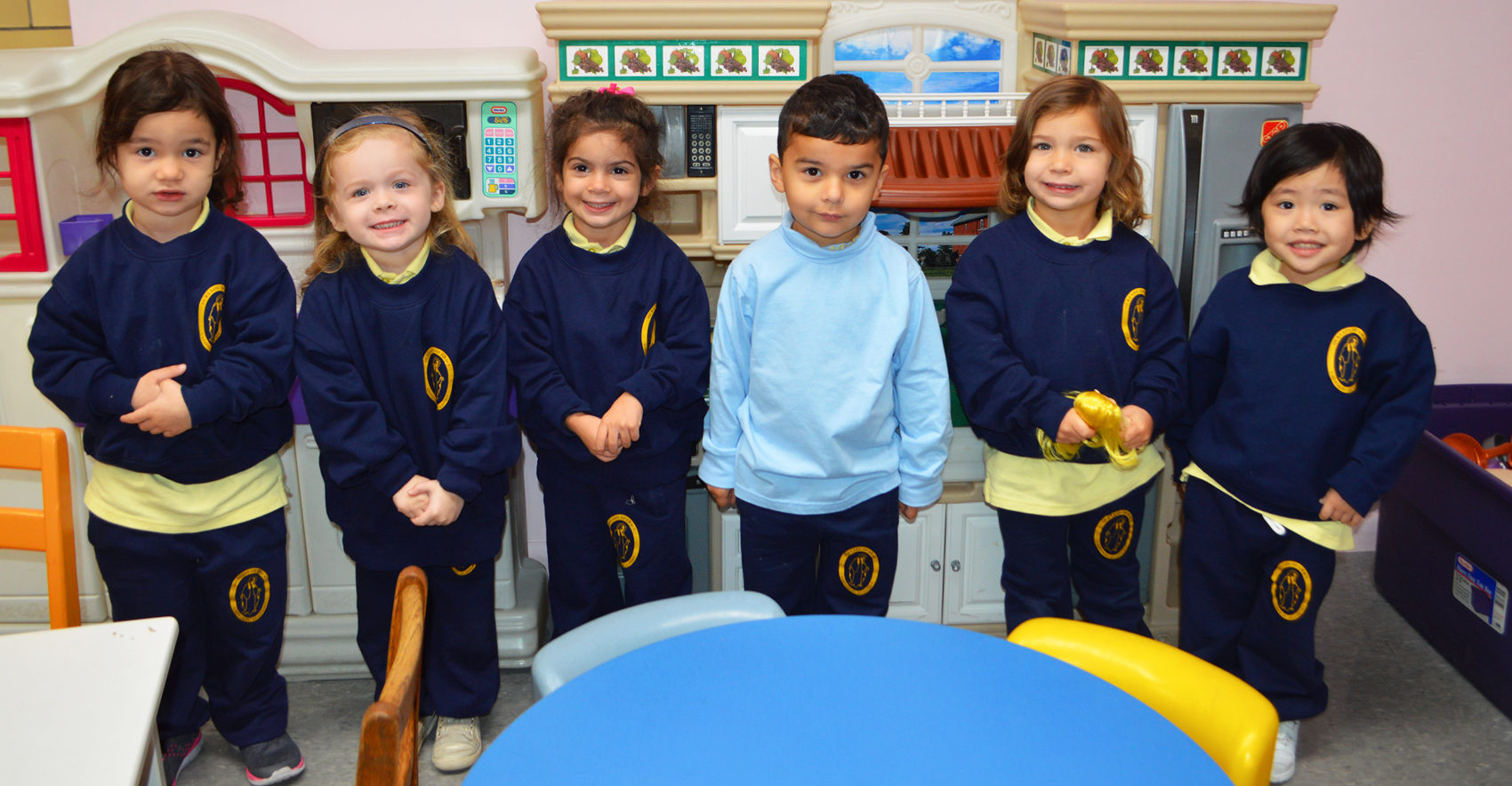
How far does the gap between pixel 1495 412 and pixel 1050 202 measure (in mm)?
1794

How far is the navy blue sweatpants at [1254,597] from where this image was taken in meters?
2.15

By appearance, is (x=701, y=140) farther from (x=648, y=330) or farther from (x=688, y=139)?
(x=648, y=330)

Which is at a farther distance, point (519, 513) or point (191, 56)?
point (519, 513)

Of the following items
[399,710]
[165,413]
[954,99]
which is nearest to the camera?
[399,710]

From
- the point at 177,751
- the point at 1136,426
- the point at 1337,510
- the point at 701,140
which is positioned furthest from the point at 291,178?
the point at 1337,510

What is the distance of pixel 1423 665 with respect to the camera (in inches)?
106

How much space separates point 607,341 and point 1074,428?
88 centimetres

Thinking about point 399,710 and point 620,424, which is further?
point 620,424

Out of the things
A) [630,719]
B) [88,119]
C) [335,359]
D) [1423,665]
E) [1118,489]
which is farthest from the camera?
[1423,665]

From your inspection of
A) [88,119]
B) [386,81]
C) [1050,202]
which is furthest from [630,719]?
[88,119]

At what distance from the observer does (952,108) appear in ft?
9.21

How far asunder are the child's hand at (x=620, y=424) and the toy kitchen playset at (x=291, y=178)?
0.62m

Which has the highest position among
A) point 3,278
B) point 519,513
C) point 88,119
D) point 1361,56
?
point 1361,56

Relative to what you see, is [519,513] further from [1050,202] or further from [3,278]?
[1050,202]
